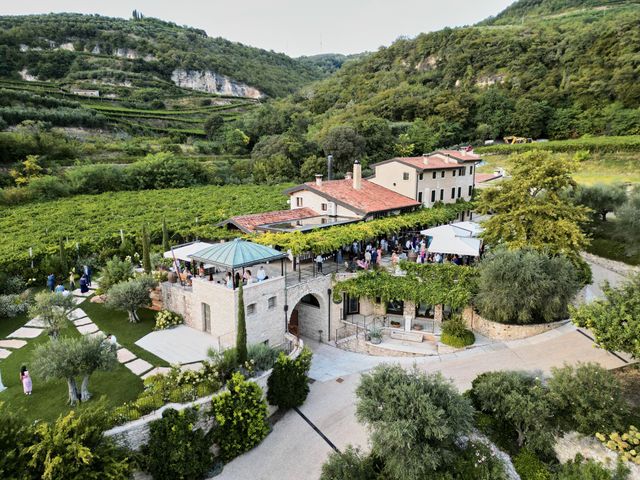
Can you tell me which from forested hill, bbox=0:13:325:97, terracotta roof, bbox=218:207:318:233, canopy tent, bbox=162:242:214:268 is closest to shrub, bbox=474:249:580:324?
terracotta roof, bbox=218:207:318:233

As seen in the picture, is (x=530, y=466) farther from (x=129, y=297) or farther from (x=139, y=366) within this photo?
(x=129, y=297)

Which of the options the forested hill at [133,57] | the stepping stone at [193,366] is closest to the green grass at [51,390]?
the stepping stone at [193,366]

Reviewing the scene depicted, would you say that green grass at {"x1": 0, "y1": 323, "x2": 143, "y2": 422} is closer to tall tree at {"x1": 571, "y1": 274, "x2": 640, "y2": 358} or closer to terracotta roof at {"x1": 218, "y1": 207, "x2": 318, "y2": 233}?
terracotta roof at {"x1": 218, "y1": 207, "x2": 318, "y2": 233}

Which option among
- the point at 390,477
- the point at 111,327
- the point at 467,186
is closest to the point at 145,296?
the point at 111,327

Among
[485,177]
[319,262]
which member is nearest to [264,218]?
A: [319,262]

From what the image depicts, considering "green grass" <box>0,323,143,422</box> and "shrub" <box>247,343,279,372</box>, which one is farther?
"shrub" <box>247,343,279,372</box>

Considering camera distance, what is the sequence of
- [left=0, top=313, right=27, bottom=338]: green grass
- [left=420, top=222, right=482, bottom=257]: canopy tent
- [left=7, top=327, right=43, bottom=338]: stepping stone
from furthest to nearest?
[left=420, top=222, right=482, bottom=257]: canopy tent
[left=0, top=313, right=27, bottom=338]: green grass
[left=7, top=327, right=43, bottom=338]: stepping stone
